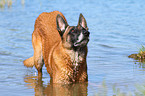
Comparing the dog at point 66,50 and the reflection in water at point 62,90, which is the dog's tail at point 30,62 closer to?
the dog at point 66,50

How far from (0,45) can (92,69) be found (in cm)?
431

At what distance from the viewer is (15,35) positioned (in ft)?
46.6

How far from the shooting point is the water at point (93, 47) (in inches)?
291

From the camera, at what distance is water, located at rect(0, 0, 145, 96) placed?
24.2 ft

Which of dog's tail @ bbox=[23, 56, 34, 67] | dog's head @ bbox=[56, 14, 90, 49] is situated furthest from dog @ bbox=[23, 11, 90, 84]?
dog's tail @ bbox=[23, 56, 34, 67]

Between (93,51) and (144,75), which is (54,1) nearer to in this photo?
(93,51)

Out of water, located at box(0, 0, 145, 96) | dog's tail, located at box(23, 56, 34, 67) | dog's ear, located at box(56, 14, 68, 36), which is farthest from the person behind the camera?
dog's tail, located at box(23, 56, 34, 67)

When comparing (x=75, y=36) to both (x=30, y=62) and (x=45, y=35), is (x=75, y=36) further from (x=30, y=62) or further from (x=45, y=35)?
(x=30, y=62)

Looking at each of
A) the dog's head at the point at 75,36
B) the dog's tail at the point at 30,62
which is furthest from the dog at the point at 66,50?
the dog's tail at the point at 30,62

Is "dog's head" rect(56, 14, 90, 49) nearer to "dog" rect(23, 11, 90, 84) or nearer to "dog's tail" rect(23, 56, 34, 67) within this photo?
"dog" rect(23, 11, 90, 84)

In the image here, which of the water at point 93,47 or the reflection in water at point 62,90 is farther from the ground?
the water at point 93,47

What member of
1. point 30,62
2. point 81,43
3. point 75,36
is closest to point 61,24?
point 75,36

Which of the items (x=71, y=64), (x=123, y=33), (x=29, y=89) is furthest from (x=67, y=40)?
(x=123, y=33)

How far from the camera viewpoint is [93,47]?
11922 mm
